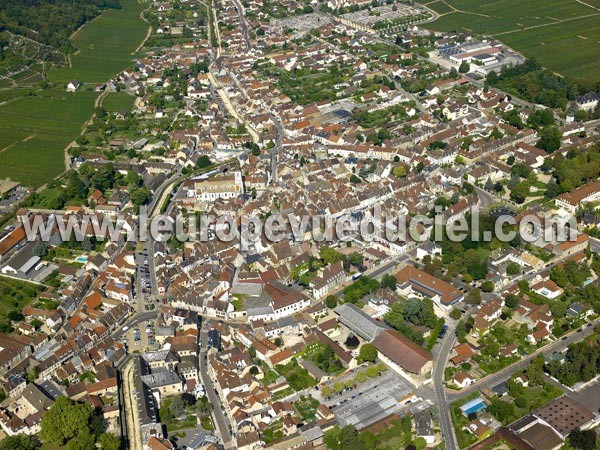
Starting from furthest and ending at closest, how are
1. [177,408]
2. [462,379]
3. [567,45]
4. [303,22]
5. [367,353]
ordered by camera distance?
1. [303,22]
2. [567,45]
3. [367,353]
4. [462,379]
5. [177,408]

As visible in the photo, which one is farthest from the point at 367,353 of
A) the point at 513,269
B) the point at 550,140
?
the point at 550,140

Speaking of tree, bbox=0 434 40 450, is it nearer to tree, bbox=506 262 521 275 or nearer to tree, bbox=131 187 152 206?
tree, bbox=131 187 152 206

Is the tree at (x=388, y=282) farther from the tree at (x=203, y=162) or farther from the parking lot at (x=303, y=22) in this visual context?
the parking lot at (x=303, y=22)

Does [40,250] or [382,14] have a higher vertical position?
[382,14]

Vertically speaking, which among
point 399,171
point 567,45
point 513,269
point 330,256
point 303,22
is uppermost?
point 303,22

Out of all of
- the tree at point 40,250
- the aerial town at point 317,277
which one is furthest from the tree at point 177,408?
the tree at point 40,250

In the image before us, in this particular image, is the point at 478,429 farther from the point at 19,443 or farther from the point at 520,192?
the point at 520,192
